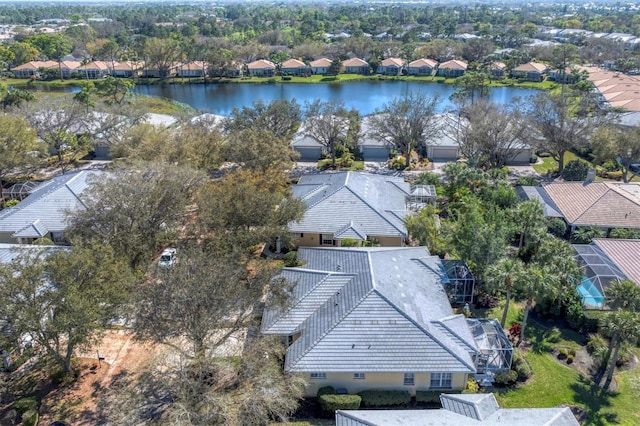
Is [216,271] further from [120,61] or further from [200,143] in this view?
[120,61]

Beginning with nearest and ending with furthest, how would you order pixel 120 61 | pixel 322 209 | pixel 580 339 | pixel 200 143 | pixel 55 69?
pixel 580 339, pixel 322 209, pixel 200 143, pixel 55 69, pixel 120 61

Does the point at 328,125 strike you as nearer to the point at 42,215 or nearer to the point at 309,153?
the point at 309,153

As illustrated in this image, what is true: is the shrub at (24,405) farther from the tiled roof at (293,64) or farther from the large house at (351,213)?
the tiled roof at (293,64)

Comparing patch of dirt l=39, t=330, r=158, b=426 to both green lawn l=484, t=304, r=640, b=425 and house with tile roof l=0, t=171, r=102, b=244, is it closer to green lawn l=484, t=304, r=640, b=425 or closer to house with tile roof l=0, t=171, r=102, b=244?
house with tile roof l=0, t=171, r=102, b=244

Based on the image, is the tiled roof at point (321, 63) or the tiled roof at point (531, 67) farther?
the tiled roof at point (321, 63)

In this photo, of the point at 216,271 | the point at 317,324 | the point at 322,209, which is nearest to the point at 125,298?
the point at 216,271

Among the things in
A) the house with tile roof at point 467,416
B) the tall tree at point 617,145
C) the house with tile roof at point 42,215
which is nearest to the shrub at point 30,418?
the house with tile roof at point 467,416

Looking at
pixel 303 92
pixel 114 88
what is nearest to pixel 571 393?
pixel 114 88
